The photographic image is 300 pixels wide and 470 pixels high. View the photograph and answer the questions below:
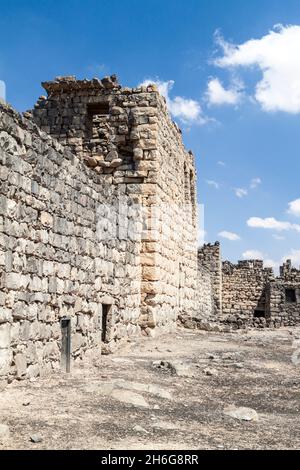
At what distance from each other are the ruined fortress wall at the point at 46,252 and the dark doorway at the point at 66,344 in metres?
0.12

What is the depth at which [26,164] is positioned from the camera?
21.6 ft

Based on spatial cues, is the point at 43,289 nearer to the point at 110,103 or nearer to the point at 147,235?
the point at 147,235

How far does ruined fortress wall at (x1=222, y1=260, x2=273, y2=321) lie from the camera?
32375 mm

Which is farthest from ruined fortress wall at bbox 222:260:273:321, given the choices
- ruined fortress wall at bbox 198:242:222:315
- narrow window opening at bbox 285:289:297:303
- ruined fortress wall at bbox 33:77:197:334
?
ruined fortress wall at bbox 33:77:197:334

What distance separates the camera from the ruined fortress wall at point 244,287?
106ft

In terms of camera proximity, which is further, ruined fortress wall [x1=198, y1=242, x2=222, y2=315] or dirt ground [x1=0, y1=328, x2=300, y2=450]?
ruined fortress wall [x1=198, y1=242, x2=222, y2=315]

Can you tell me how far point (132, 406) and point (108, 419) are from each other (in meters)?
0.64

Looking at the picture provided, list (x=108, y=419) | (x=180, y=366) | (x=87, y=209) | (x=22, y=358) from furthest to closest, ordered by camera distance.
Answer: (x=87, y=209)
(x=180, y=366)
(x=22, y=358)
(x=108, y=419)

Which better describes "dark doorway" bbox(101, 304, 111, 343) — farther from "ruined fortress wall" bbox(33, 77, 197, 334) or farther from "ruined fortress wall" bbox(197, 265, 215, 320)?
"ruined fortress wall" bbox(197, 265, 215, 320)

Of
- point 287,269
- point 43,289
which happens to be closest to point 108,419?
point 43,289

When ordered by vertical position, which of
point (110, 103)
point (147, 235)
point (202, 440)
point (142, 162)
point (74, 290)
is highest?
point (110, 103)

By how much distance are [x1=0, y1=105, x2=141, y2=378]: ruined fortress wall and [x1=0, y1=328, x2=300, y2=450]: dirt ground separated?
465 millimetres

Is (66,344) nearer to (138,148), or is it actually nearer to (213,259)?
(138,148)
